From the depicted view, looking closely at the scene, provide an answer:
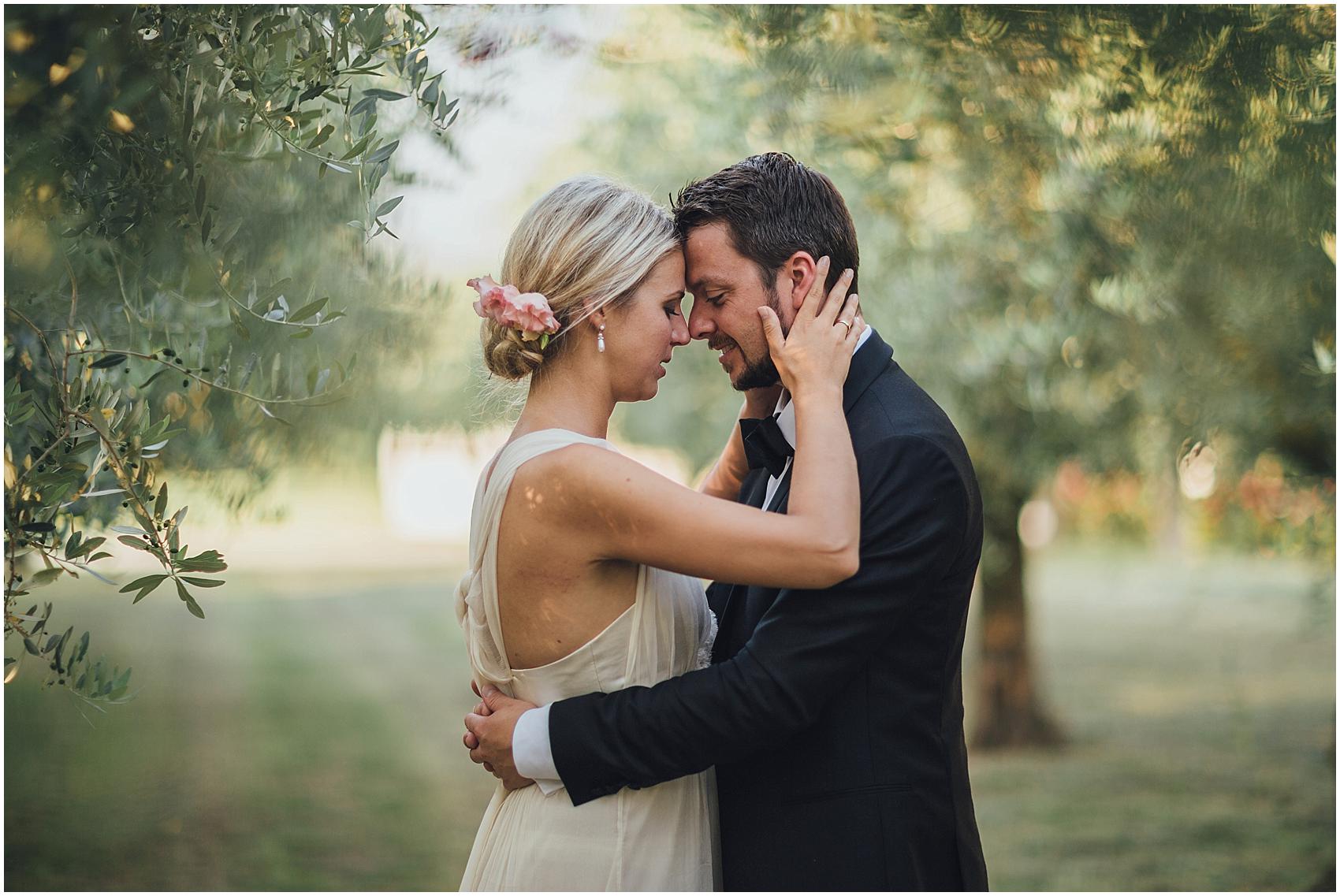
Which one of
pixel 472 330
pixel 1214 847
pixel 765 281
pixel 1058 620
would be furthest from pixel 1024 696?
pixel 1058 620

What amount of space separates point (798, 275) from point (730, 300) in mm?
173

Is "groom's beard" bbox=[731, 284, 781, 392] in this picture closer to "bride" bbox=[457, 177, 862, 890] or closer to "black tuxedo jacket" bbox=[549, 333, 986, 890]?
"bride" bbox=[457, 177, 862, 890]

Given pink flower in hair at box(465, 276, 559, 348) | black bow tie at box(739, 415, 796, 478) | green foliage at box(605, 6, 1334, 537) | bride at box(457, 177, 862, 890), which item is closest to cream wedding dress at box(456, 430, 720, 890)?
bride at box(457, 177, 862, 890)

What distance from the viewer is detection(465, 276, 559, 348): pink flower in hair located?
256 cm

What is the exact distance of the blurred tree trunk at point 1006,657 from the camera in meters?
10.2

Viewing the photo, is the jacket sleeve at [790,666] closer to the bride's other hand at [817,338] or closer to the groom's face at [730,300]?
the bride's other hand at [817,338]

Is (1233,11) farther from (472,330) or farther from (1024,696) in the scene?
(1024,696)

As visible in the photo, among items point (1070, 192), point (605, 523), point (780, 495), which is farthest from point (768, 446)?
point (1070, 192)

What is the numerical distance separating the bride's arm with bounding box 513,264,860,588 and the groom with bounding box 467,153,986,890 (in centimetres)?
11

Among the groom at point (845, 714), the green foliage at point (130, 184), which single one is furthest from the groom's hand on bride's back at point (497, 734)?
the green foliage at point (130, 184)

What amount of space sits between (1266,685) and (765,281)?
15.4 meters

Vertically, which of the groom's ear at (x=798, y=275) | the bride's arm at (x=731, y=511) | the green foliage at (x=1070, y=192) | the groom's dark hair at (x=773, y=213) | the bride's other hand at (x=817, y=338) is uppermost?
the green foliage at (x=1070, y=192)

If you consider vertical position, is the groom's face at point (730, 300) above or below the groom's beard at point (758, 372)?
above

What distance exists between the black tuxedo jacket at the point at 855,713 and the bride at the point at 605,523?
108mm
